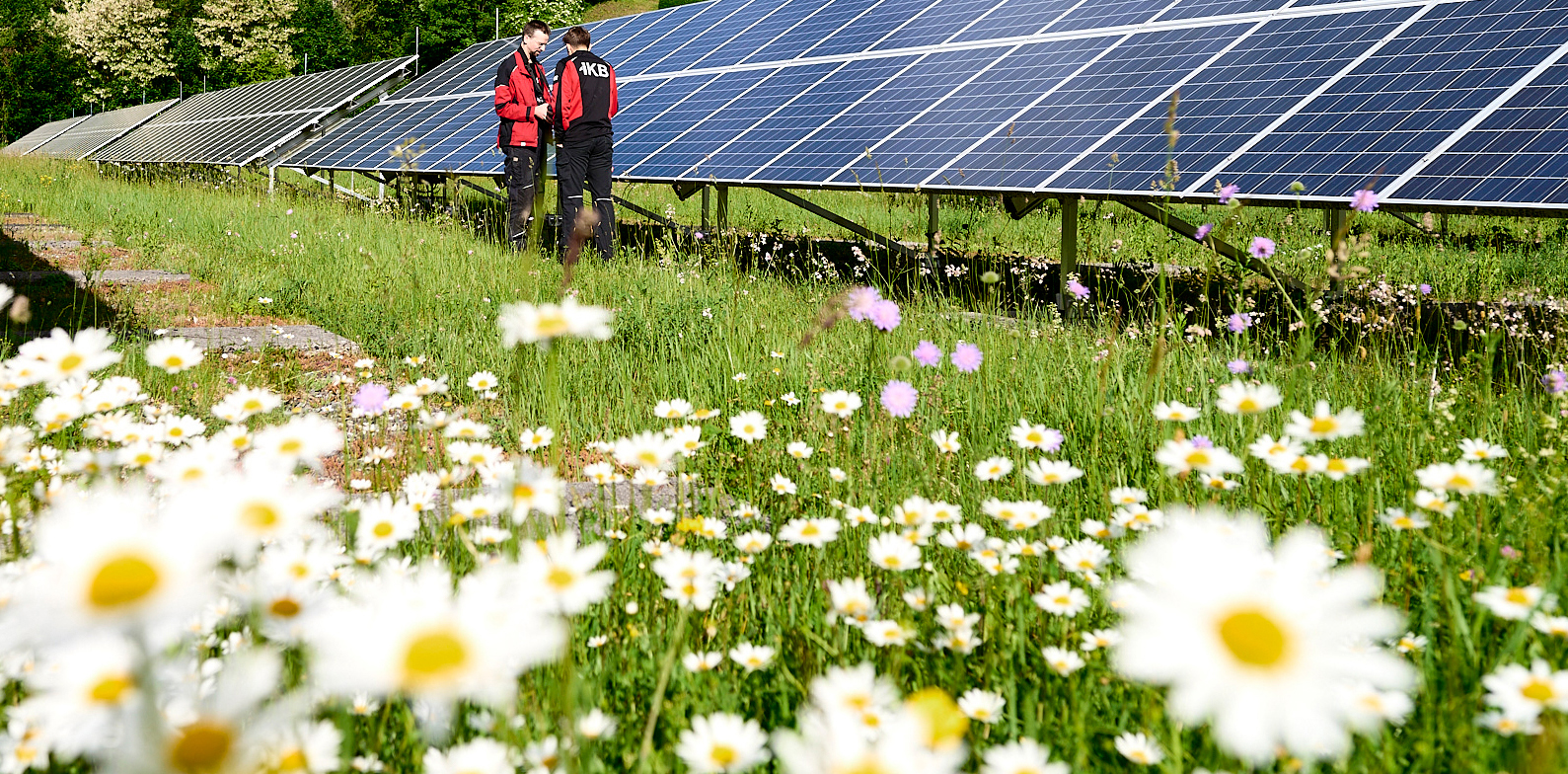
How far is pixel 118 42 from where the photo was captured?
55094 mm

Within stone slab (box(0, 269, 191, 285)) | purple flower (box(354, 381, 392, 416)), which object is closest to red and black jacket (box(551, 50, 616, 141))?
stone slab (box(0, 269, 191, 285))

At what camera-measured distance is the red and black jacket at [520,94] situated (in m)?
7.96

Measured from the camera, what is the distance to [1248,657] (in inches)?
22.0

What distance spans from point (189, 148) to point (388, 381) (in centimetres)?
→ 1795

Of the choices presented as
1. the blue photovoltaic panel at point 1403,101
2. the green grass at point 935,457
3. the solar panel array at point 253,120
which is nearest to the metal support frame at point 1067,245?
the blue photovoltaic panel at point 1403,101

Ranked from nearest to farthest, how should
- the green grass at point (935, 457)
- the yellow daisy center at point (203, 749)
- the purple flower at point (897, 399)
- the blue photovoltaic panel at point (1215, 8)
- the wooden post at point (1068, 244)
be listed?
the yellow daisy center at point (203, 749) → the green grass at point (935, 457) → the purple flower at point (897, 399) → the wooden post at point (1068, 244) → the blue photovoltaic panel at point (1215, 8)

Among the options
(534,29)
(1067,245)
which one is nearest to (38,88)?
(534,29)

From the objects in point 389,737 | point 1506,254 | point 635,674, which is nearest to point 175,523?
point 389,737

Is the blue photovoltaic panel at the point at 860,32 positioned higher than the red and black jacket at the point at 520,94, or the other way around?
the blue photovoltaic panel at the point at 860,32

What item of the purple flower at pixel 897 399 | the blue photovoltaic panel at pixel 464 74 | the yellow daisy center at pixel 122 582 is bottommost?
the purple flower at pixel 897 399

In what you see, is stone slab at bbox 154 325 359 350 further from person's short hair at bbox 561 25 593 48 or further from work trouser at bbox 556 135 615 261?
person's short hair at bbox 561 25 593 48

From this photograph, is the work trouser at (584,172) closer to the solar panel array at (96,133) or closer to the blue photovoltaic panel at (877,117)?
the blue photovoltaic panel at (877,117)

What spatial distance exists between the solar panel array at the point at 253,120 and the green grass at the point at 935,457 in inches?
388

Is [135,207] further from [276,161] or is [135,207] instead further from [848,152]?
[848,152]
